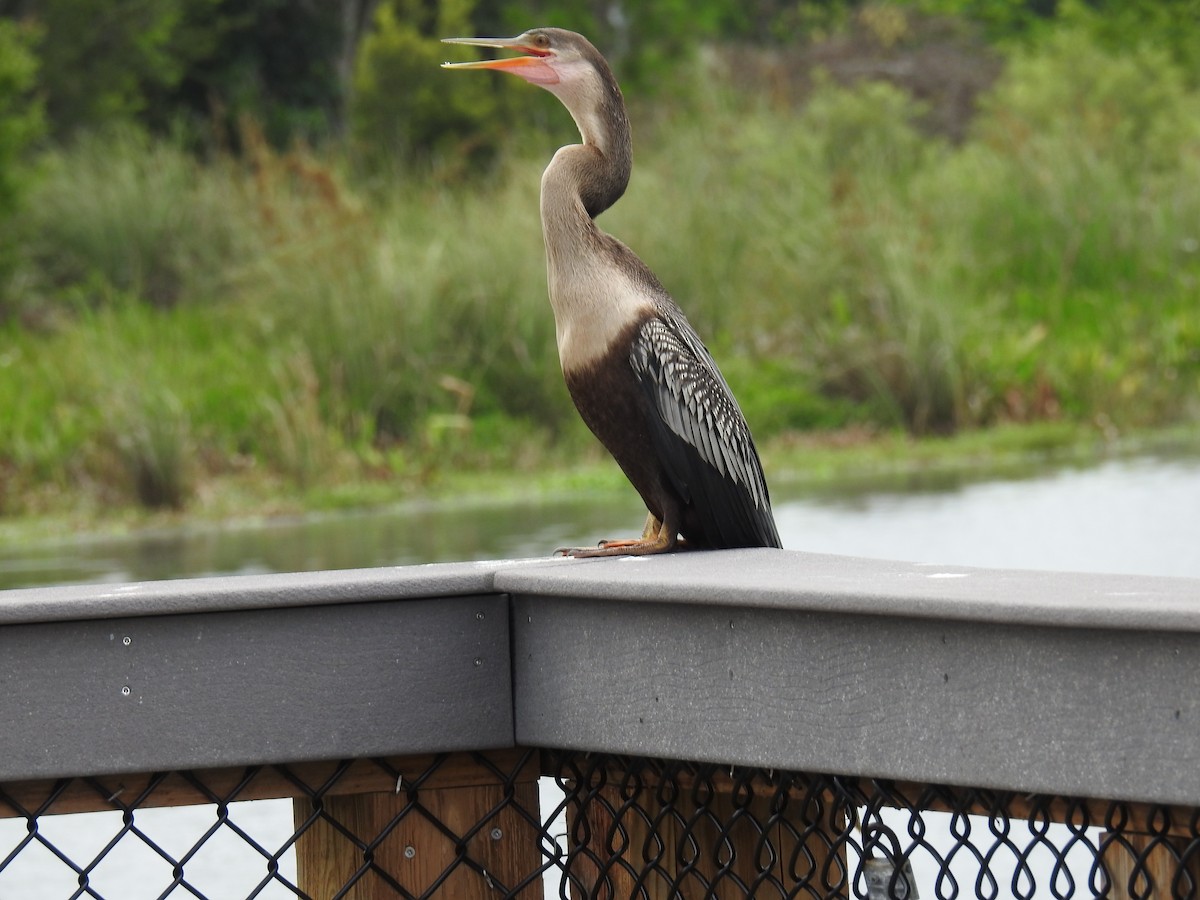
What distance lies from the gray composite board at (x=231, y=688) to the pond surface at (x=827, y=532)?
5.73 meters

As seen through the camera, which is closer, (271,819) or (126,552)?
(271,819)

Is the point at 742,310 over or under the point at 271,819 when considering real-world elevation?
over

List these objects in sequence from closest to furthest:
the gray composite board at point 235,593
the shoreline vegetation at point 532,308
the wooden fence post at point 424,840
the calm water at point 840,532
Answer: the gray composite board at point 235,593 → the wooden fence post at point 424,840 → the calm water at point 840,532 → the shoreline vegetation at point 532,308

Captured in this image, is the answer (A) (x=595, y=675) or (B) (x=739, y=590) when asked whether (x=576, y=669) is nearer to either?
(A) (x=595, y=675)

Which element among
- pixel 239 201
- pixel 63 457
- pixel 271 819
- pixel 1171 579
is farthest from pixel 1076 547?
pixel 239 201

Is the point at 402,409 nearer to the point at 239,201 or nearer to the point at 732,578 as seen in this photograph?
the point at 239,201

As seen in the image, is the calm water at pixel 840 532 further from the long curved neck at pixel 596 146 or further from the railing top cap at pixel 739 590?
the railing top cap at pixel 739 590

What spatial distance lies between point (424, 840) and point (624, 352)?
898 mm

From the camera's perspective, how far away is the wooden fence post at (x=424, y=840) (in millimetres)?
1533

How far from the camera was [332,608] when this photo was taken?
147cm

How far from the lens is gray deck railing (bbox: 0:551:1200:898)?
1247 mm

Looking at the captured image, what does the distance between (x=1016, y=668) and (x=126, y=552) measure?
783 centimetres

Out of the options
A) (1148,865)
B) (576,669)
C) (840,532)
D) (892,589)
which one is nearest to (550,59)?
(576,669)

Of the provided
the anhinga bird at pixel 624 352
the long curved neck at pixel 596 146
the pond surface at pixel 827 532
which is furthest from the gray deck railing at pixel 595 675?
the pond surface at pixel 827 532
